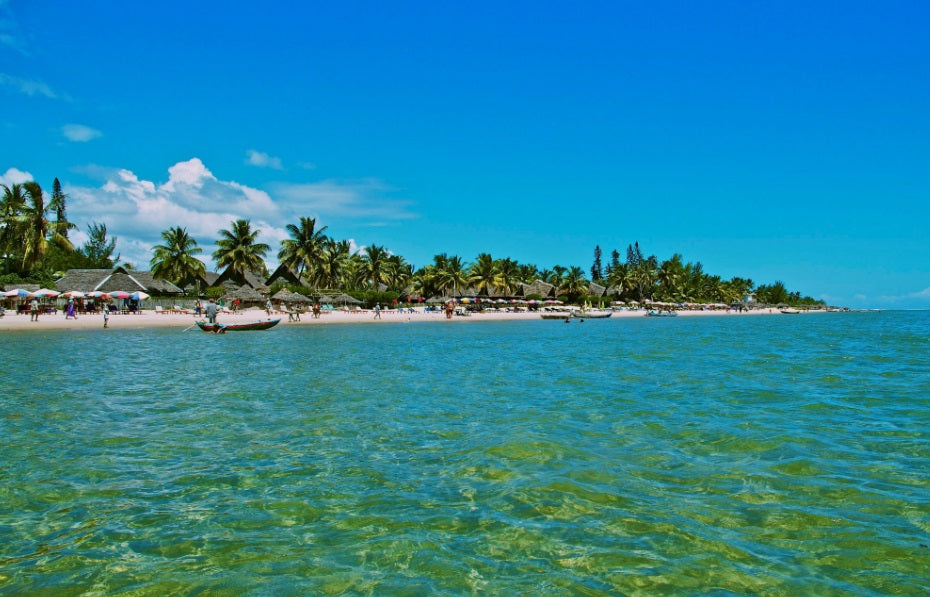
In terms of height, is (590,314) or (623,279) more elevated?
(623,279)

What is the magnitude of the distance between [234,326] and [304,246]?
26.5 metres

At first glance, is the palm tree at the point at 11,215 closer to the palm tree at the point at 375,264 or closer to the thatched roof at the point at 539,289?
the palm tree at the point at 375,264

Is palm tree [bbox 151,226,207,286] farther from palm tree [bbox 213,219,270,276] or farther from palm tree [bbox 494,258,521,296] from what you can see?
palm tree [bbox 494,258,521,296]

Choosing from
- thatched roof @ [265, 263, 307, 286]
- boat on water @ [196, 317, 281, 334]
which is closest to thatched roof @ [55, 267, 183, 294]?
thatched roof @ [265, 263, 307, 286]

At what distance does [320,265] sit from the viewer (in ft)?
191

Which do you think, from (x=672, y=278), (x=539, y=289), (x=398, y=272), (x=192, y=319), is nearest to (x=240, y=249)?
(x=192, y=319)

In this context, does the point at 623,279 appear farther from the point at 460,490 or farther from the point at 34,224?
the point at 460,490

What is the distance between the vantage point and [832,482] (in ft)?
18.5

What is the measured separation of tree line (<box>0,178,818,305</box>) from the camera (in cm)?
4234

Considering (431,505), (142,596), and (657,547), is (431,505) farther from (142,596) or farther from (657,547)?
(142,596)

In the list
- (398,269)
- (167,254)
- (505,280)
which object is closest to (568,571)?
(167,254)

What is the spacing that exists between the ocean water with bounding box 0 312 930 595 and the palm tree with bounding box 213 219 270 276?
45.6m

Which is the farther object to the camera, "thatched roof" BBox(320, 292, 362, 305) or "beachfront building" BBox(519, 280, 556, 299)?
"beachfront building" BBox(519, 280, 556, 299)

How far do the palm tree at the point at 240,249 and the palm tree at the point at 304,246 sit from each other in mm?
2506
